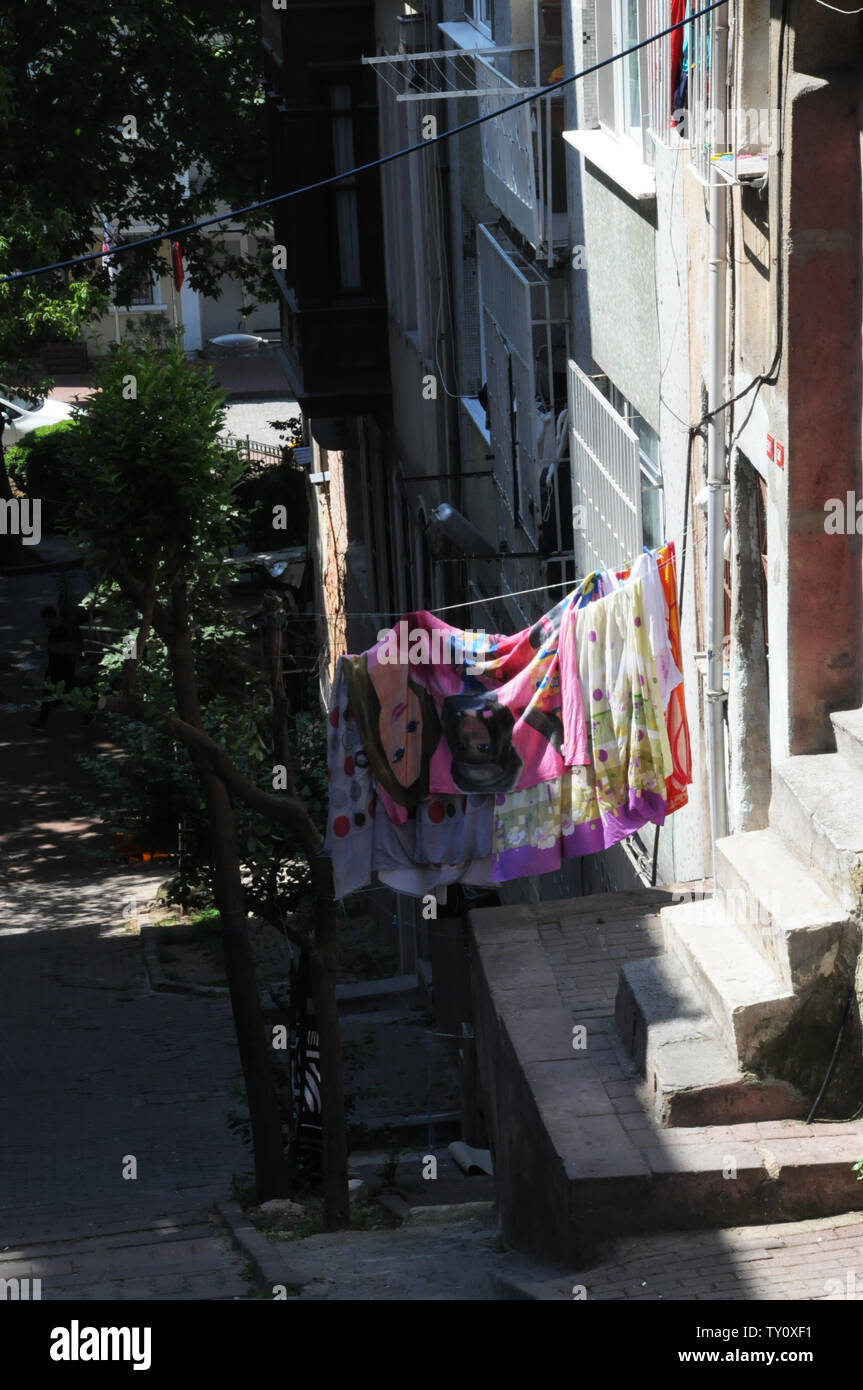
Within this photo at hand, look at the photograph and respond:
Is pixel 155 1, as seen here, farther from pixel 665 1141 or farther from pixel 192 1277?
pixel 665 1141

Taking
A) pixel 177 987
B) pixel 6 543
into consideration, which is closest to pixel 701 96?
pixel 177 987

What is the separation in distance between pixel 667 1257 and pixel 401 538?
43.8 ft

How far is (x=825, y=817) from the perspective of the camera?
7.46 m

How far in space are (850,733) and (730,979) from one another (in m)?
1.19

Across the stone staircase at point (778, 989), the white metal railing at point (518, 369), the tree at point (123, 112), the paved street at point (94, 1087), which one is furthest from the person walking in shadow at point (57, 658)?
the stone staircase at point (778, 989)

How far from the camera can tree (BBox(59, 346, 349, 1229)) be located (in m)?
10.0

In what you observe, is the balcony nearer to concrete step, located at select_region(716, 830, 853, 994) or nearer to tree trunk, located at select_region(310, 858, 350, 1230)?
tree trunk, located at select_region(310, 858, 350, 1230)

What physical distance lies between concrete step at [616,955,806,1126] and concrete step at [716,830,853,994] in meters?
Answer: 0.38

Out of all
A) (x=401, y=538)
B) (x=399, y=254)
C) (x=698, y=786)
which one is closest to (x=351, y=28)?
(x=399, y=254)

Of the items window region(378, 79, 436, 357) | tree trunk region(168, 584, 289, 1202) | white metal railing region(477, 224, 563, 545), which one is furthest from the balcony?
tree trunk region(168, 584, 289, 1202)

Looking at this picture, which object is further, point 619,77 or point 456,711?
point 619,77

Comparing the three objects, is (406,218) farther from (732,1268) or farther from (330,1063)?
(732,1268)

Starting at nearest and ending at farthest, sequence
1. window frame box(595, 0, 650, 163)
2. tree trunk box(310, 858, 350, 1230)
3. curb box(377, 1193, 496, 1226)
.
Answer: curb box(377, 1193, 496, 1226), window frame box(595, 0, 650, 163), tree trunk box(310, 858, 350, 1230)

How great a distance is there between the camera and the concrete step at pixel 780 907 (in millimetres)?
7098
